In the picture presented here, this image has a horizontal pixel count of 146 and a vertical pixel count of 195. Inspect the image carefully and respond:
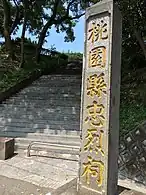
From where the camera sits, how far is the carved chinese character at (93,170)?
3680 mm

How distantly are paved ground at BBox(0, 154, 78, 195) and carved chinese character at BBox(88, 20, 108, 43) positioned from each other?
2645mm

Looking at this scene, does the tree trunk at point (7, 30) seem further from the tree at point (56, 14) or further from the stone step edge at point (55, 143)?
the stone step edge at point (55, 143)

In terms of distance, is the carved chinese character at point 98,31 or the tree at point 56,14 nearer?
the carved chinese character at point 98,31

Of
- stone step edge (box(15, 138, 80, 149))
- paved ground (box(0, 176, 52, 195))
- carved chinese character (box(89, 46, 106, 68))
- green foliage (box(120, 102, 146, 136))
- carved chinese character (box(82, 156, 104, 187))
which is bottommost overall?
paved ground (box(0, 176, 52, 195))

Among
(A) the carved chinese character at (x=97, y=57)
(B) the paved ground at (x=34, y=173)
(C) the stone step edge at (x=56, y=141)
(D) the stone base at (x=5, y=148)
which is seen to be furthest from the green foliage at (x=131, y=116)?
(A) the carved chinese character at (x=97, y=57)

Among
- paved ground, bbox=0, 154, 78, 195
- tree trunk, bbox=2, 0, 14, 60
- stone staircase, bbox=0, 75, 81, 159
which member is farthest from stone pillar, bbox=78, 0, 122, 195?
tree trunk, bbox=2, 0, 14, 60

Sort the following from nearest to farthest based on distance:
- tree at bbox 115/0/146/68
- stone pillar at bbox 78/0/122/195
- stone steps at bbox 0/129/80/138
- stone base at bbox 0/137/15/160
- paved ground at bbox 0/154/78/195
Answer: stone pillar at bbox 78/0/122/195 < paved ground at bbox 0/154/78/195 < stone base at bbox 0/137/15/160 < stone steps at bbox 0/129/80/138 < tree at bbox 115/0/146/68

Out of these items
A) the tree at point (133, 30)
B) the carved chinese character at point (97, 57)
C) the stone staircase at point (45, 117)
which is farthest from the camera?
the tree at point (133, 30)

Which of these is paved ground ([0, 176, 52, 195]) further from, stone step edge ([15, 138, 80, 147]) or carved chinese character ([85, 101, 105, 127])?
stone step edge ([15, 138, 80, 147])

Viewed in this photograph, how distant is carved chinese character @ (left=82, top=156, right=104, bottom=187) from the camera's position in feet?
12.1

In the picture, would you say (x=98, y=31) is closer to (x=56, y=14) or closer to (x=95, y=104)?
(x=95, y=104)

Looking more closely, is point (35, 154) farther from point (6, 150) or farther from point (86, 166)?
point (86, 166)

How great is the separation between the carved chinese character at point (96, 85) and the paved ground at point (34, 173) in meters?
1.99

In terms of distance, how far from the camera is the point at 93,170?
3.78 metres
